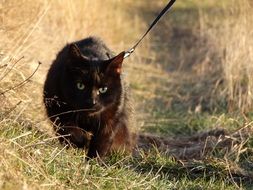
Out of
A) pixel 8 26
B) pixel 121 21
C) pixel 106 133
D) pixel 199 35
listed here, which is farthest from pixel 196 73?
pixel 106 133

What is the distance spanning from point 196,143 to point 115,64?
2.06 meters

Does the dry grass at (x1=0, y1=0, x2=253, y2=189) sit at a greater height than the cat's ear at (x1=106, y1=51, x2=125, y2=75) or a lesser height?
lesser

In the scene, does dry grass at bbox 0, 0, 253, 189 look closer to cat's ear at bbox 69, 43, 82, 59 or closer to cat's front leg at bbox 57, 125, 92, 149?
cat's front leg at bbox 57, 125, 92, 149

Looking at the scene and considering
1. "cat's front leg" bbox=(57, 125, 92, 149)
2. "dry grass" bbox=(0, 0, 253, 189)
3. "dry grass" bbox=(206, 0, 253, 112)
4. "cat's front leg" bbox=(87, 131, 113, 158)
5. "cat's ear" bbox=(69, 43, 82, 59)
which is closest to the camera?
"dry grass" bbox=(0, 0, 253, 189)

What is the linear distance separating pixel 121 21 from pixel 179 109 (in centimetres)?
482

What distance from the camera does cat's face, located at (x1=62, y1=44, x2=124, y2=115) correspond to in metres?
5.72

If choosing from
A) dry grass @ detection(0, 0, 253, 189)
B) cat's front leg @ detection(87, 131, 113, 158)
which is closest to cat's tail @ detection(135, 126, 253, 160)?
dry grass @ detection(0, 0, 253, 189)

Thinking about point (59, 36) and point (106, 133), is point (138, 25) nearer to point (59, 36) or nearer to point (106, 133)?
point (59, 36)

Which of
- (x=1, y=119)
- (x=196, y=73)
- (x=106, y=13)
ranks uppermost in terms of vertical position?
(x=1, y=119)

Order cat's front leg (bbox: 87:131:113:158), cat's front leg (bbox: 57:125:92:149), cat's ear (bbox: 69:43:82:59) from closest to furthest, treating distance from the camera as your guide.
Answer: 1. cat's ear (bbox: 69:43:82:59)
2. cat's front leg (bbox: 57:125:92:149)
3. cat's front leg (bbox: 87:131:113:158)

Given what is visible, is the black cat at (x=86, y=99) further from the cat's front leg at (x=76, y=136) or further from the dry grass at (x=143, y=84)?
the dry grass at (x=143, y=84)

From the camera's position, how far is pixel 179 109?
9.67 metres

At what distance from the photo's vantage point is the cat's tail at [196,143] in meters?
6.82

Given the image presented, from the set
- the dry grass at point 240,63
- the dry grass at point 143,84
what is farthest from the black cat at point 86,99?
the dry grass at point 240,63
